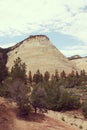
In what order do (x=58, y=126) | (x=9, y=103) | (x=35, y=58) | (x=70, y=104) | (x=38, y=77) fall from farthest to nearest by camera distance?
(x=35, y=58) < (x=38, y=77) < (x=70, y=104) < (x=9, y=103) < (x=58, y=126)

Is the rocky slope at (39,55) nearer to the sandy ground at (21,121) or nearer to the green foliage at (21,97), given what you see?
the green foliage at (21,97)

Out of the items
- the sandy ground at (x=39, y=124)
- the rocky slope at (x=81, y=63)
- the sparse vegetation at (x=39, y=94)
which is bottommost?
the sandy ground at (x=39, y=124)

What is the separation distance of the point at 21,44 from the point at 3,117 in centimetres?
10595

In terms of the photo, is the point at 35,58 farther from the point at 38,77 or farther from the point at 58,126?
the point at 58,126

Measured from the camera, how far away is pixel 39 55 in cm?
12388

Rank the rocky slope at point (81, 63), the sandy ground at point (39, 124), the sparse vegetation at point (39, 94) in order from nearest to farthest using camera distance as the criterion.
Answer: the sandy ground at point (39, 124) < the sparse vegetation at point (39, 94) < the rocky slope at point (81, 63)

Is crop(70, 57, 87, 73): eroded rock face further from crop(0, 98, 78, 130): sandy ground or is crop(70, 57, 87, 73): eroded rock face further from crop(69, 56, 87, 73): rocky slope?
crop(0, 98, 78, 130): sandy ground

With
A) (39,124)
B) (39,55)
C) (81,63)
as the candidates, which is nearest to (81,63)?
(81,63)

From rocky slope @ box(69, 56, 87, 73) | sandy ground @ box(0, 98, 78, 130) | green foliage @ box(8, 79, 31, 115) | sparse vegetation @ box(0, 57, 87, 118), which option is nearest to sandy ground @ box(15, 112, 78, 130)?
sandy ground @ box(0, 98, 78, 130)

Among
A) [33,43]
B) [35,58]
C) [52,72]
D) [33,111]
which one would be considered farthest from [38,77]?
[33,111]

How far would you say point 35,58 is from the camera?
122m

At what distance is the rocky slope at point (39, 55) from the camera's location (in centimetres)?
11812

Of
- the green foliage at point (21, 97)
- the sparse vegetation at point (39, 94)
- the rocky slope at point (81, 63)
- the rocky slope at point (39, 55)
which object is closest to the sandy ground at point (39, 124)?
the green foliage at point (21, 97)

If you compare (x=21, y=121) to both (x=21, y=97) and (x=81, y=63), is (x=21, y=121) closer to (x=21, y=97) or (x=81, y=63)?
(x=21, y=97)
